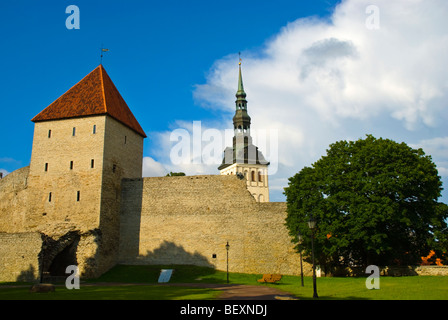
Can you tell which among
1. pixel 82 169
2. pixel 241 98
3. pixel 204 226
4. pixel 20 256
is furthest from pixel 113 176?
pixel 241 98

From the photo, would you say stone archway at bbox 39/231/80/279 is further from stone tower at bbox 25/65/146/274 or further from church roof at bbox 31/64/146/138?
church roof at bbox 31/64/146/138

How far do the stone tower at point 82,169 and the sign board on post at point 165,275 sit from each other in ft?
14.8

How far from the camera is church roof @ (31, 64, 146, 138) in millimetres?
31594

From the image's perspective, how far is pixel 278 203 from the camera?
30.9 metres

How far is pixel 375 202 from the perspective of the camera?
960 inches

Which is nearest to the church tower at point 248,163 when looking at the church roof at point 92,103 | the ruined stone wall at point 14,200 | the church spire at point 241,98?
the church spire at point 241,98

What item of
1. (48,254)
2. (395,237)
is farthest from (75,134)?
(395,237)

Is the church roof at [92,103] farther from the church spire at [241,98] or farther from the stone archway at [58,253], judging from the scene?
the church spire at [241,98]

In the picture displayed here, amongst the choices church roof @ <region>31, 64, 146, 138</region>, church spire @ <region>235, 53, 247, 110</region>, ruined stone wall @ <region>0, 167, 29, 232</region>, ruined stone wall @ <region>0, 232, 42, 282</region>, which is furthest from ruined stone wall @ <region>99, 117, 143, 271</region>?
church spire @ <region>235, 53, 247, 110</region>

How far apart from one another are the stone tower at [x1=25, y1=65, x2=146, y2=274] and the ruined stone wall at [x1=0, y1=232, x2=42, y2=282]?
1.76m

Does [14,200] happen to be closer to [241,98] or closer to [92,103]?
[92,103]

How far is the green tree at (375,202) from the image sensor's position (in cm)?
2433

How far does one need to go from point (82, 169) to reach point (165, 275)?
33.9 feet
